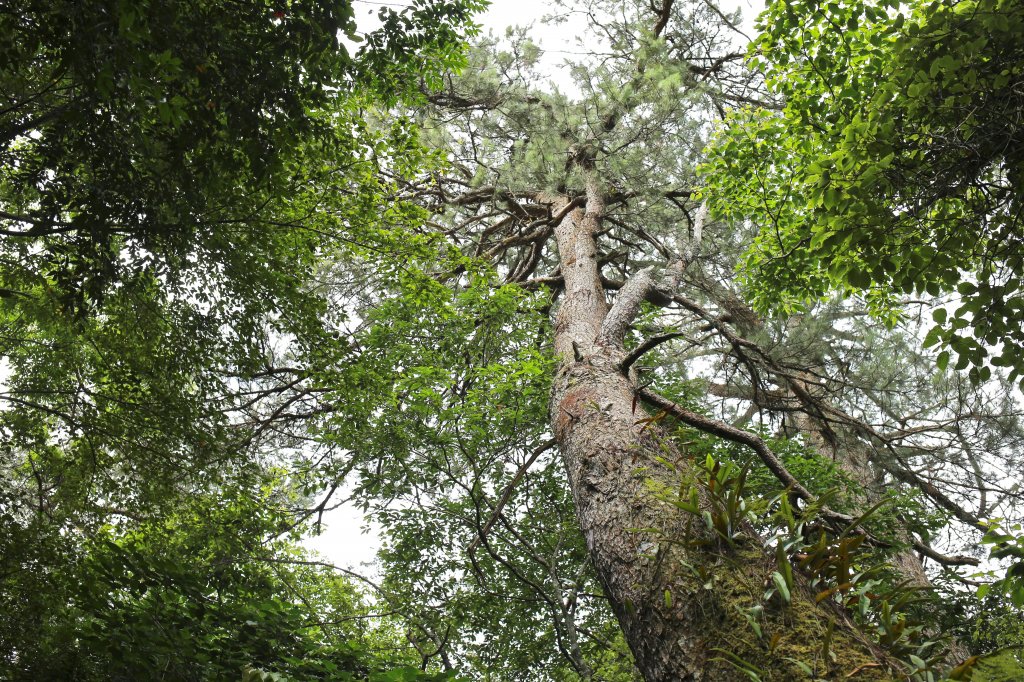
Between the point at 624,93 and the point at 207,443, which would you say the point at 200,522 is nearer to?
the point at 207,443

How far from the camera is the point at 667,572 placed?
10.5 feet

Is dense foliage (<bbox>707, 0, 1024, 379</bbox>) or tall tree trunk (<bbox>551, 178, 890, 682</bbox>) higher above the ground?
dense foliage (<bbox>707, 0, 1024, 379</bbox>)

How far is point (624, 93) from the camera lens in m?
7.91

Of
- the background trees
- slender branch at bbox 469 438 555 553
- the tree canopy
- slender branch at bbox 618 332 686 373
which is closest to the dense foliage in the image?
the tree canopy

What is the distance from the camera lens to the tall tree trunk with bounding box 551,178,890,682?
264 cm

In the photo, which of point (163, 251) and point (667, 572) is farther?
point (163, 251)

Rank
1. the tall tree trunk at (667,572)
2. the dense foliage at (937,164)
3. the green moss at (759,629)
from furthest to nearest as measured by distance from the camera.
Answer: the dense foliage at (937,164)
the tall tree trunk at (667,572)
the green moss at (759,629)

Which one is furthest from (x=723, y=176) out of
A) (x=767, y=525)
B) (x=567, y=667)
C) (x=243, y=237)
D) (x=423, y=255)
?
(x=567, y=667)

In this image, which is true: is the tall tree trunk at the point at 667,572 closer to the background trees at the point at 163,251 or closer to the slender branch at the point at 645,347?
the slender branch at the point at 645,347

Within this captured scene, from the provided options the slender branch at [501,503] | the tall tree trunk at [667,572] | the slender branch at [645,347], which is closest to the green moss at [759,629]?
the tall tree trunk at [667,572]

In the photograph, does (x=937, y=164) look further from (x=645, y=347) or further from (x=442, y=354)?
(x=442, y=354)

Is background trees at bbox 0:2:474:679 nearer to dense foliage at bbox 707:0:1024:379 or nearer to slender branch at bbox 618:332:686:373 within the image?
slender branch at bbox 618:332:686:373

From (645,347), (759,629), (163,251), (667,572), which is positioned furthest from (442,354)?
(759,629)

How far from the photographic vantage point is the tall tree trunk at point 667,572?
264 centimetres
